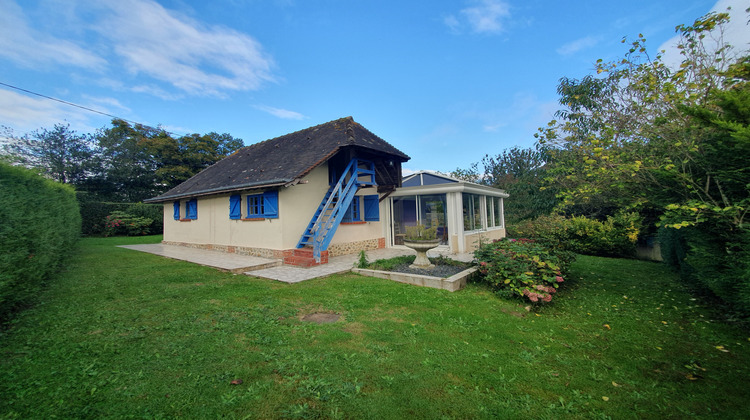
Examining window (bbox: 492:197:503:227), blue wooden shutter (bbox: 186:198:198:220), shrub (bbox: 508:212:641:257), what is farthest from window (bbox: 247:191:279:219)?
window (bbox: 492:197:503:227)

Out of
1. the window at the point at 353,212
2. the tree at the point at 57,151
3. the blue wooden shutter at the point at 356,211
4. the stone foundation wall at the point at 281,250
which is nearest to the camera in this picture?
the stone foundation wall at the point at 281,250

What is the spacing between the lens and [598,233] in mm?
11047

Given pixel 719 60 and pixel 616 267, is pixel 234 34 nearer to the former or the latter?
pixel 719 60

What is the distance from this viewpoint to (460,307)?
4766 mm

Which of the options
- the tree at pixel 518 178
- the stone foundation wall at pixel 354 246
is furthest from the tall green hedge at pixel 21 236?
the tree at pixel 518 178

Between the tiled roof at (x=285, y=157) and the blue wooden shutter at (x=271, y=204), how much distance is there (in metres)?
0.47

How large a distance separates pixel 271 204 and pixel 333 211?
2036mm

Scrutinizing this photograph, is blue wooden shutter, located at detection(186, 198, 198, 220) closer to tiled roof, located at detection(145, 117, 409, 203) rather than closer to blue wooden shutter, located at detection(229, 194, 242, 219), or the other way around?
tiled roof, located at detection(145, 117, 409, 203)

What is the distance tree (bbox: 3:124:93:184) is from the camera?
2308cm

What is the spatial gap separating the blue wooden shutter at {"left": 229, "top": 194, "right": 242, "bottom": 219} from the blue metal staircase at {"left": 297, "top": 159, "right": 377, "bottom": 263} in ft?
9.50

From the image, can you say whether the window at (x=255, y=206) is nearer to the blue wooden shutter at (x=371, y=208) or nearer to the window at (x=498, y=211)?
the blue wooden shutter at (x=371, y=208)

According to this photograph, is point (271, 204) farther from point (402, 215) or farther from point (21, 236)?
point (402, 215)

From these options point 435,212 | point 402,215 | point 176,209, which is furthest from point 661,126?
point 176,209

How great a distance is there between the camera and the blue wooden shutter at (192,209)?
1255 cm
